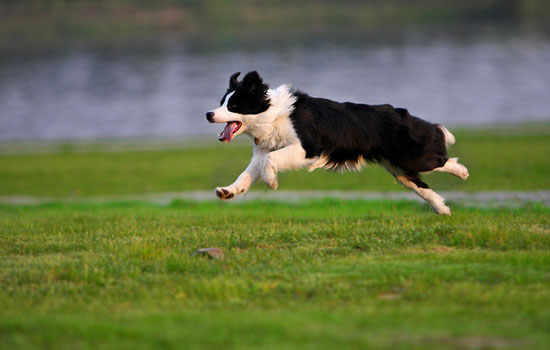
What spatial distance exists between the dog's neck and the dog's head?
70 millimetres

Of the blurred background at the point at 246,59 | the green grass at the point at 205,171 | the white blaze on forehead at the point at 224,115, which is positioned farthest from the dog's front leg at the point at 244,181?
the blurred background at the point at 246,59

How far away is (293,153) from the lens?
8742 millimetres

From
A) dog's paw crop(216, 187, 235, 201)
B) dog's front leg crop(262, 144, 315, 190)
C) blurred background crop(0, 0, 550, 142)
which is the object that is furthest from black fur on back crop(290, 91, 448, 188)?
blurred background crop(0, 0, 550, 142)

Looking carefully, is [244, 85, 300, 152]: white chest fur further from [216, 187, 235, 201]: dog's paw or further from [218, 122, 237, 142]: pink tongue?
[216, 187, 235, 201]: dog's paw

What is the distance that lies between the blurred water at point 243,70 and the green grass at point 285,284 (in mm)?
28471

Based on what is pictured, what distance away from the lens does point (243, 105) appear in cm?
898

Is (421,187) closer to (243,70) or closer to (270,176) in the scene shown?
(270,176)

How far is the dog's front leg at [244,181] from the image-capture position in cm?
849

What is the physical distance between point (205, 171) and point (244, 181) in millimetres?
A: 13254

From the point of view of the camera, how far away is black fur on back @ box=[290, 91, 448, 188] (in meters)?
9.09

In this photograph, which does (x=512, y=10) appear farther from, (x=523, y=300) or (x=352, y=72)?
(x=523, y=300)

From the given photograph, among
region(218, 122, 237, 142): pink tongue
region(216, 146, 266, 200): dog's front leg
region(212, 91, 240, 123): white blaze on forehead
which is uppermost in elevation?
region(212, 91, 240, 123): white blaze on forehead

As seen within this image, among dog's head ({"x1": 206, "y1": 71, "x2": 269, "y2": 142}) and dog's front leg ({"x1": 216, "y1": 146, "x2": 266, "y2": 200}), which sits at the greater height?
dog's head ({"x1": 206, "y1": 71, "x2": 269, "y2": 142})

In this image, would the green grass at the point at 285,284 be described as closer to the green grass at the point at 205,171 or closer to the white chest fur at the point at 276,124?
Result: the white chest fur at the point at 276,124
